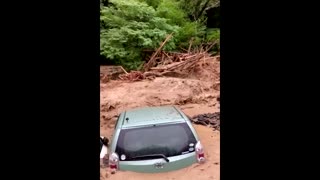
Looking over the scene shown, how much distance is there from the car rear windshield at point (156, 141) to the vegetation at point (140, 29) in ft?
26.2

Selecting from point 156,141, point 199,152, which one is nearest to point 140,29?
point 199,152

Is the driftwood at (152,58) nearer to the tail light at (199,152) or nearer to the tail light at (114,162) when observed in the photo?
the tail light at (199,152)

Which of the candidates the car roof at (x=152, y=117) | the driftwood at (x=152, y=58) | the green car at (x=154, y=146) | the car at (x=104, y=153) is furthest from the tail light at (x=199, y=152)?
the driftwood at (x=152, y=58)

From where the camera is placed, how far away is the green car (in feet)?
12.3

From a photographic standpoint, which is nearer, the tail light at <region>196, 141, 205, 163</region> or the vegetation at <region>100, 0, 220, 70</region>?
the tail light at <region>196, 141, 205, 163</region>

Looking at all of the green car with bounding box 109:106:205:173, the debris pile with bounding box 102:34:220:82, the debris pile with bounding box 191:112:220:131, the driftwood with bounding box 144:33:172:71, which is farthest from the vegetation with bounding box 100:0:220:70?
the green car with bounding box 109:106:205:173

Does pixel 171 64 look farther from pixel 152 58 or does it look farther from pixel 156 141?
pixel 156 141

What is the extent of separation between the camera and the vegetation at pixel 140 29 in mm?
12023

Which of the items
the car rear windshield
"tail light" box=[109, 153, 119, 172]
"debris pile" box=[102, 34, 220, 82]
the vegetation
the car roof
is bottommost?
"tail light" box=[109, 153, 119, 172]

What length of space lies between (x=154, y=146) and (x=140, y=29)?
8878 mm

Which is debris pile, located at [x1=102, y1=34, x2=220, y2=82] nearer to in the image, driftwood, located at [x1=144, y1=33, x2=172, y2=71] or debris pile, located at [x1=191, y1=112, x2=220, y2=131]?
driftwood, located at [x1=144, y1=33, x2=172, y2=71]
